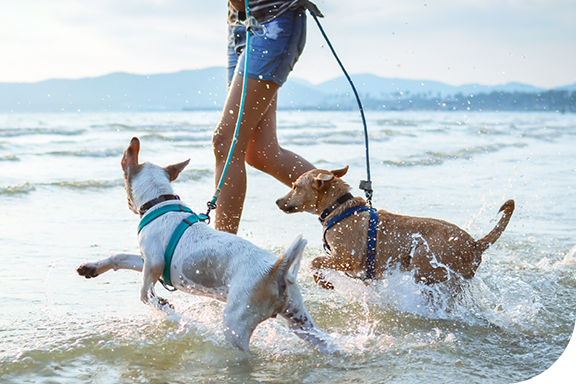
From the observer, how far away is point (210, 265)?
99.7 inches

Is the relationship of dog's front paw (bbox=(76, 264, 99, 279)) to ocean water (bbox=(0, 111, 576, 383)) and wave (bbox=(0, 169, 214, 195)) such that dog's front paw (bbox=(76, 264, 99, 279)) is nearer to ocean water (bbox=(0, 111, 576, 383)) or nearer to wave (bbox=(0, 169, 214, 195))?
ocean water (bbox=(0, 111, 576, 383))

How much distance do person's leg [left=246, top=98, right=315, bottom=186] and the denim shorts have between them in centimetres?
41

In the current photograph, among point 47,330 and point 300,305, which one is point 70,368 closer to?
point 47,330

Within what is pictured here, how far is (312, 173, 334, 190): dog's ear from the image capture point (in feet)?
11.6

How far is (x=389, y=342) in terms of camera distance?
2.73m

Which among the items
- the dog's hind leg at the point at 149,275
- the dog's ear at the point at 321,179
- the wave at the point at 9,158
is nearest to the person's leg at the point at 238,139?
the dog's ear at the point at 321,179

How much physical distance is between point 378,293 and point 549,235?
274 centimetres

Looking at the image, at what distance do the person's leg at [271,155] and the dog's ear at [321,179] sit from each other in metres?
0.41

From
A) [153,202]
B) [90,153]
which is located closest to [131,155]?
[153,202]

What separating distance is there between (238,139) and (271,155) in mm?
449

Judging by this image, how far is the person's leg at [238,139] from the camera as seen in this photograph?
3.47 m

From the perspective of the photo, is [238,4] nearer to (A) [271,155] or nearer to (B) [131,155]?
(A) [271,155]

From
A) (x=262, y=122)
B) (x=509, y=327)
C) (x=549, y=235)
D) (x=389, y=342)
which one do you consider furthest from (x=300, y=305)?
(x=549, y=235)

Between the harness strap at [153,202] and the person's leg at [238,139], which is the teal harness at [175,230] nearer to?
the harness strap at [153,202]
